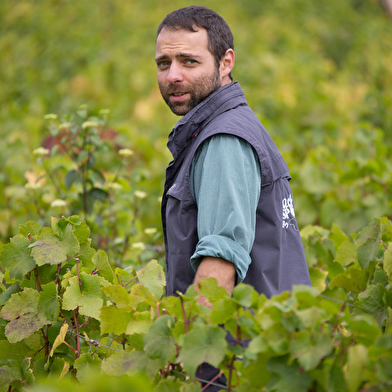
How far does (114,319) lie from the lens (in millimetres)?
1506

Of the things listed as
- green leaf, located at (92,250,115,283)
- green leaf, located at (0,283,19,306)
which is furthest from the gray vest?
green leaf, located at (0,283,19,306)

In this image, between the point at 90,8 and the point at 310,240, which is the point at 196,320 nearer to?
the point at 310,240

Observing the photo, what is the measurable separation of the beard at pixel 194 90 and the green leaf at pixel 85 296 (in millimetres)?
750

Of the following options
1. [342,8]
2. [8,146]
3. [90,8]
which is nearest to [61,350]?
[8,146]

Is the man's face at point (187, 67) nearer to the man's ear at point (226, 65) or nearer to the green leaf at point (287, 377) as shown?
the man's ear at point (226, 65)

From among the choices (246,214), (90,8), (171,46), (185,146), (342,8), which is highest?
(342,8)

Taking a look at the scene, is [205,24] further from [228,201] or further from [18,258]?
[18,258]

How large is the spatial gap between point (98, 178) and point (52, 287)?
5.98 feet

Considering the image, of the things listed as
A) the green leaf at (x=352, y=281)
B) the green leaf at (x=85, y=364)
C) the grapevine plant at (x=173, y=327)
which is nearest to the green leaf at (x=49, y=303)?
the grapevine plant at (x=173, y=327)

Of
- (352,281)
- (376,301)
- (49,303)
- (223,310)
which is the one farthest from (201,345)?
(352,281)

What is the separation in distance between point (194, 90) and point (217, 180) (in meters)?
0.49

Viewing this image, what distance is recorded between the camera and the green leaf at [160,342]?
4.22ft

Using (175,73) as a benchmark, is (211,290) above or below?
below

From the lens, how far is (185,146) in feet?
6.23
